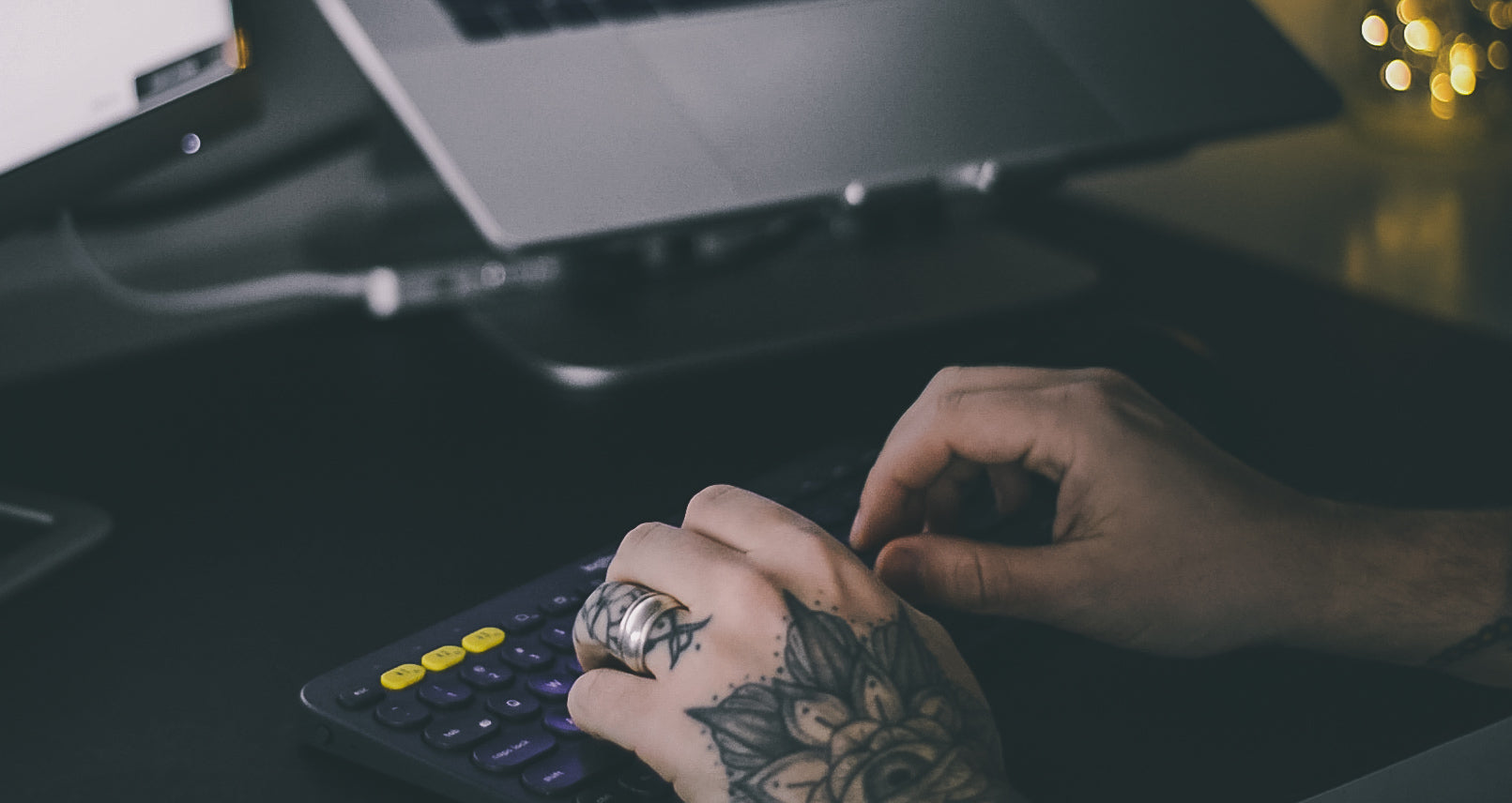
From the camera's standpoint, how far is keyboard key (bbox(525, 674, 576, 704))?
395 millimetres

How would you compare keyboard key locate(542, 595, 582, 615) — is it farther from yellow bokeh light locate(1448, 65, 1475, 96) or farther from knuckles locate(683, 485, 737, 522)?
yellow bokeh light locate(1448, 65, 1475, 96)

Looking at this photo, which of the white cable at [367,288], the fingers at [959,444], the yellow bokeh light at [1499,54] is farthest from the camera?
the yellow bokeh light at [1499,54]

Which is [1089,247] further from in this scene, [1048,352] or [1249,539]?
[1249,539]

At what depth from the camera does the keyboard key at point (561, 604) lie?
43 centimetres

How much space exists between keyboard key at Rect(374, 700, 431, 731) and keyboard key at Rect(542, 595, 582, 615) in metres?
0.06

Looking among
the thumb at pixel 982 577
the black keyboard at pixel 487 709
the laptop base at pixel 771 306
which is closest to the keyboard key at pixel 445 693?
the black keyboard at pixel 487 709

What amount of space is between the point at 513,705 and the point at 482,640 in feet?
0.11

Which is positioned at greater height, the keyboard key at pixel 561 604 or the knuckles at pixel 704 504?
the knuckles at pixel 704 504

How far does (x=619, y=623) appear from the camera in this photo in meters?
0.38

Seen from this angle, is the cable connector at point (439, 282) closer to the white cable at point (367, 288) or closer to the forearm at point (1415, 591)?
the white cable at point (367, 288)

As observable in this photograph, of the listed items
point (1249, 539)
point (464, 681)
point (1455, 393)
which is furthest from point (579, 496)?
point (1455, 393)

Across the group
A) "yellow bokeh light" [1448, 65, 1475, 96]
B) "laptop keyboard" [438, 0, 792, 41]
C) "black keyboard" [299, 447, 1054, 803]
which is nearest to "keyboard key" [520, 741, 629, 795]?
"black keyboard" [299, 447, 1054, 803]

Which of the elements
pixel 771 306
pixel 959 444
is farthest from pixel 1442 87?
pixel 959 444

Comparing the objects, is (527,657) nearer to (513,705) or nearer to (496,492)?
(513,705)
